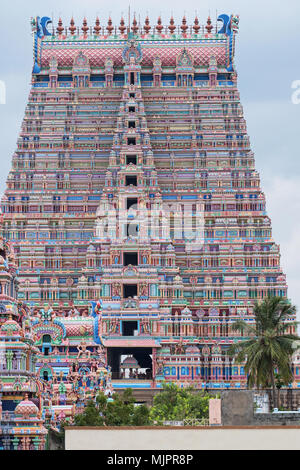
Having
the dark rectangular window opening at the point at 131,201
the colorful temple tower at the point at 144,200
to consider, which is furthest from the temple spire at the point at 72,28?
the dark rectangular window opening at the point at 131,201

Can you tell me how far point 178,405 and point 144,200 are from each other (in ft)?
93.4

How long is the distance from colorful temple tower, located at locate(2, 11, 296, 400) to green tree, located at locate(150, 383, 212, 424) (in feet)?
30.5

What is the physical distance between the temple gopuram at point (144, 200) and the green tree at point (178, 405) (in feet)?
26.5

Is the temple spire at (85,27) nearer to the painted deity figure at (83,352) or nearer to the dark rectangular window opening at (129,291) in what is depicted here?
the dark rectangular window opening at (129,291)

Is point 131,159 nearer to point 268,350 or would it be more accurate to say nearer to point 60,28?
point 60,28

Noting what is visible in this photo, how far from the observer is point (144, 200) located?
116 meters

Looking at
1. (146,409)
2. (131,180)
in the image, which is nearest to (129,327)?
(131,180)

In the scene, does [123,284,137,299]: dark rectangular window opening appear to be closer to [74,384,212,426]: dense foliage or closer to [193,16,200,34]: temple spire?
[74,384,212,426]: dense foliage

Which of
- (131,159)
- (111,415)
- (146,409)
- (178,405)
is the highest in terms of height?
(131,159)

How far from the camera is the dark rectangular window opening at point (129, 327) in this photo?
112012 millimetres

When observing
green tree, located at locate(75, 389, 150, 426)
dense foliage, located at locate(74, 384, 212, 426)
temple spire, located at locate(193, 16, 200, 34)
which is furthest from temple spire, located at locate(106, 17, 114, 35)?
green tree, located at locate(75, 389, 150, 426)

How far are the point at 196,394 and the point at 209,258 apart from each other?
2077 cm

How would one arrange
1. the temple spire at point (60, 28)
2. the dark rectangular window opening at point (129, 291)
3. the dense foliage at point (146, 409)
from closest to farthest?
the dense foliage at point (146, 409)
the dark rectangular window opening at point (129, 291)
the temple spire at point (60, 28)
